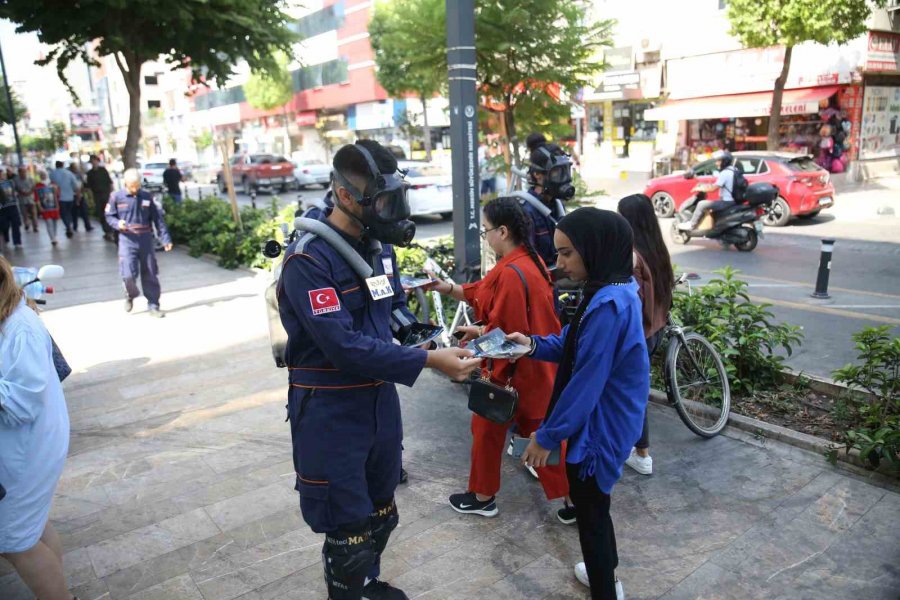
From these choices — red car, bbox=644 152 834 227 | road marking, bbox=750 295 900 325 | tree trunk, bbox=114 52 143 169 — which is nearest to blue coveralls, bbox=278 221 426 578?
road marking, bbox=750 295 900 325

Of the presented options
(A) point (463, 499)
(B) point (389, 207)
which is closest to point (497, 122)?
(A) point (463, 499)

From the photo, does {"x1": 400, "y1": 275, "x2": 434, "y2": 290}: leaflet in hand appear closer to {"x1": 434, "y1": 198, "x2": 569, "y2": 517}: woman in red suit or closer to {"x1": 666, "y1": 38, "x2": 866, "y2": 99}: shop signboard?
{"x1": 434, "y1": 198, "x2": 569, "y2": 517}: woman in red suit

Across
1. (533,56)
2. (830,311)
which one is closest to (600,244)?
(830,311)

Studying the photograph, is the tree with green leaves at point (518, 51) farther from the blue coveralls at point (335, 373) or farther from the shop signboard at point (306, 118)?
the shop signboard at point (306, 118)

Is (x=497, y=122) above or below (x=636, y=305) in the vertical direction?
above

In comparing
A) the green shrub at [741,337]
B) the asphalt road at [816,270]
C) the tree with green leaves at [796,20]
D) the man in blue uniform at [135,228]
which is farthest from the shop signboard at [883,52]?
the man in blue uniform at [135,228]

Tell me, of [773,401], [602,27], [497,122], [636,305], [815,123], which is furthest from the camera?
[815,123]

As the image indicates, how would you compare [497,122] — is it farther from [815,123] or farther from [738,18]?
[815,123]

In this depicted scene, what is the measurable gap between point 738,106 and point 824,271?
1492cm

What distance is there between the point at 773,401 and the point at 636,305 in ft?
9.41

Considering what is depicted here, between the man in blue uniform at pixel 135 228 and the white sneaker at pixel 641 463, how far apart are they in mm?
6239

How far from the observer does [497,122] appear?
946cm

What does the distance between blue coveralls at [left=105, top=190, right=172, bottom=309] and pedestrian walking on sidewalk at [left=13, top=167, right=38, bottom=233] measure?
12530 millimetres

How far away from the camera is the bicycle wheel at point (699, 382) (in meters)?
4.50
